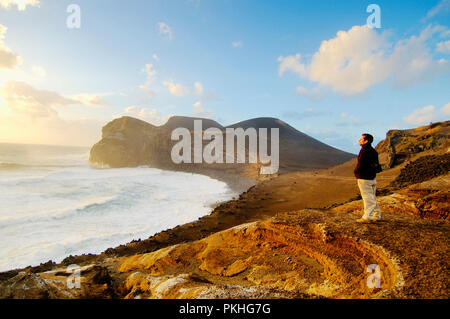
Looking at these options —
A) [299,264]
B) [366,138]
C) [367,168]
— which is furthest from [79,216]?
Result: [366,138]

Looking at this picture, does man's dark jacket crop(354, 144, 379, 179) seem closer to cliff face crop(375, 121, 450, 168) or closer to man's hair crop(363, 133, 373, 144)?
man's hair crop(363, 133, 373, 144)

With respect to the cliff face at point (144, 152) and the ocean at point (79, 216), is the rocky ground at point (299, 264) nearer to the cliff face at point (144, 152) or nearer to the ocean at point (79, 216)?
the ocean at point (79, 216)

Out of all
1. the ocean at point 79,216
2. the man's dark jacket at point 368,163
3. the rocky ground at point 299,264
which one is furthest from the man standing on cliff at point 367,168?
the ocean at point 79,216

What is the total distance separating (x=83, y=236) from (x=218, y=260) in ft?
32.6

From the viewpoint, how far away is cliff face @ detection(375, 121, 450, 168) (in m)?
19.8

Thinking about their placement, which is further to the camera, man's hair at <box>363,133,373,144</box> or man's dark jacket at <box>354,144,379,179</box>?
man's hair at <box>363,133,373,144</box>

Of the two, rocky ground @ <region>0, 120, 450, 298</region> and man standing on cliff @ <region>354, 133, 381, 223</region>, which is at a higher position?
man standing on cliff @ <region>354, 133, 381, 223</region>

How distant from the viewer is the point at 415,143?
75.7 ft

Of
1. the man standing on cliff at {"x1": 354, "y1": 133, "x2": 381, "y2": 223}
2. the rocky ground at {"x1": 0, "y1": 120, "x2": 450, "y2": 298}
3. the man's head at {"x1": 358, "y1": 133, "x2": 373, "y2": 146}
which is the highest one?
the man's head at {"x1": 358, "y1": 133, "x2": 373, "y2": 146}

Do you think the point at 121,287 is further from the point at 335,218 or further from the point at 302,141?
the point at 302,141

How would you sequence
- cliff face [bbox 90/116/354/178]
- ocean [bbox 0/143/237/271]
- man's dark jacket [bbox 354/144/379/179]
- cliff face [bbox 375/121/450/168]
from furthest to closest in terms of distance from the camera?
cliff face [bbox 90/116/354/178] → cliff face [bbox 375/121/450/168] → ocean [bbox 0/143/237/271] → man's dark jacket [bbox 354/144/379/179]

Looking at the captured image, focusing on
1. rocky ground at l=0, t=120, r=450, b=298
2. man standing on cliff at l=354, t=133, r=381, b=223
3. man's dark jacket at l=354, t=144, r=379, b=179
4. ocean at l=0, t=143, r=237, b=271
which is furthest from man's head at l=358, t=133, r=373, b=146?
ocean at l=0, t=143, r=237, b=271

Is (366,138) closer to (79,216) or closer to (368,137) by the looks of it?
(368,137)

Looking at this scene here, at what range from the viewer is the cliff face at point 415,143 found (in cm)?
1978
